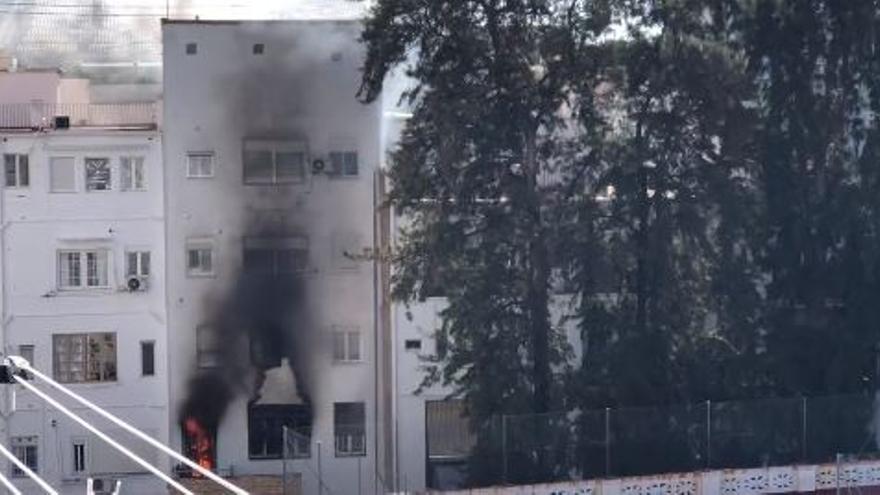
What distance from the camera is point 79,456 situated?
20828mm

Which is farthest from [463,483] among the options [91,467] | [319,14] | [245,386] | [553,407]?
[319,14]

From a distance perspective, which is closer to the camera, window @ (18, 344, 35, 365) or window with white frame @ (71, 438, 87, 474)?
window @ (18, 344, 35, 365)

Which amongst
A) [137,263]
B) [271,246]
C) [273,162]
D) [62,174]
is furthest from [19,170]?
[271,246]

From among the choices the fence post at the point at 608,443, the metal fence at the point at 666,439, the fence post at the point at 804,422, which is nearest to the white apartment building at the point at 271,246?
the metal fence at the point at 666,439

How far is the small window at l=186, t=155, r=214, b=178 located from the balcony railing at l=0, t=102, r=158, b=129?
78 centimetres

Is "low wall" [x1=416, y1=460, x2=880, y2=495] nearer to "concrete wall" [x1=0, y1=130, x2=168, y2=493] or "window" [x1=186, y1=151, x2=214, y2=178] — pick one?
"concrete wall" [x1=0, y1=130, x2=168, y2=493]

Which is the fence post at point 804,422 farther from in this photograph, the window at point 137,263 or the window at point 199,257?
the window at point 137,263

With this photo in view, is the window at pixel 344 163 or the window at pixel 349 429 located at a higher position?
the window at pixel 344 163

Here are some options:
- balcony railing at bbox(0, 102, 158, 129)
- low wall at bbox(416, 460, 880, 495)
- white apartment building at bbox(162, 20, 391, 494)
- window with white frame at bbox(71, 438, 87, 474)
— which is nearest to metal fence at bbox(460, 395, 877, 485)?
low wall at bbox(416, 460, 880, 495)

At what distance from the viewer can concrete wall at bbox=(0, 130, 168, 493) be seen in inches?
815

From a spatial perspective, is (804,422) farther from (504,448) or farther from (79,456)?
(79,456)

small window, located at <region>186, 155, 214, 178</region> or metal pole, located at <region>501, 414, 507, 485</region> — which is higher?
small window, located at <region>186, 155, 214, 178</region>

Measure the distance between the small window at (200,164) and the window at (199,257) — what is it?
81 centimetres

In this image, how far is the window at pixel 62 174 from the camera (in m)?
20.8
